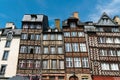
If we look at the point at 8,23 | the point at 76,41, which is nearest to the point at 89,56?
the point at 76,41

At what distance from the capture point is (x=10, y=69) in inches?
1168

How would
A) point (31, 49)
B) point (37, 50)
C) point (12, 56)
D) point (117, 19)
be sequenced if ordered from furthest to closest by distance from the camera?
1. point (117, 19)
2. point (31, 49)
3. point (37, 50)
4. point (12, 56)

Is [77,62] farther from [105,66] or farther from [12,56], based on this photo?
[12,56]

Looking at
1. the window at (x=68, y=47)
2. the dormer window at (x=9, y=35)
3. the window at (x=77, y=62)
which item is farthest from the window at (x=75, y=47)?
the dormer window at (x=9, y=35)

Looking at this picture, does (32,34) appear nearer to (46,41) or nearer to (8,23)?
(46,41)

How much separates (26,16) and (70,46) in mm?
10301

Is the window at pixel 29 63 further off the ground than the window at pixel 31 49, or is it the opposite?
the window at pixel 31 49

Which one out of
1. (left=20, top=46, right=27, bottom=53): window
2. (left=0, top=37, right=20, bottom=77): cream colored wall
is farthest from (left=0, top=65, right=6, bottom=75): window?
(left=20, top=46, right=27, bottom=53): window

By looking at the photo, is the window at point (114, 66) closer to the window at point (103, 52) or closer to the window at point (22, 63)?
→ the window at point (103, 52)

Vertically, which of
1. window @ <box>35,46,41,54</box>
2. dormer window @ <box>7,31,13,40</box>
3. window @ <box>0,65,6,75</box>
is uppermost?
dormer window @ <box>7,31,13,40</box>

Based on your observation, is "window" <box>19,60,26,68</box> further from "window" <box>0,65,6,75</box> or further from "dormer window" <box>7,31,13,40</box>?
"dormer window" <box>7,31,13,40</box>

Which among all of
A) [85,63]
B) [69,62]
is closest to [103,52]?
[85,63]

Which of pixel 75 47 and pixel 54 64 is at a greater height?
pixel 75 47

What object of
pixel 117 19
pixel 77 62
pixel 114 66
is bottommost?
pixel 114 66
